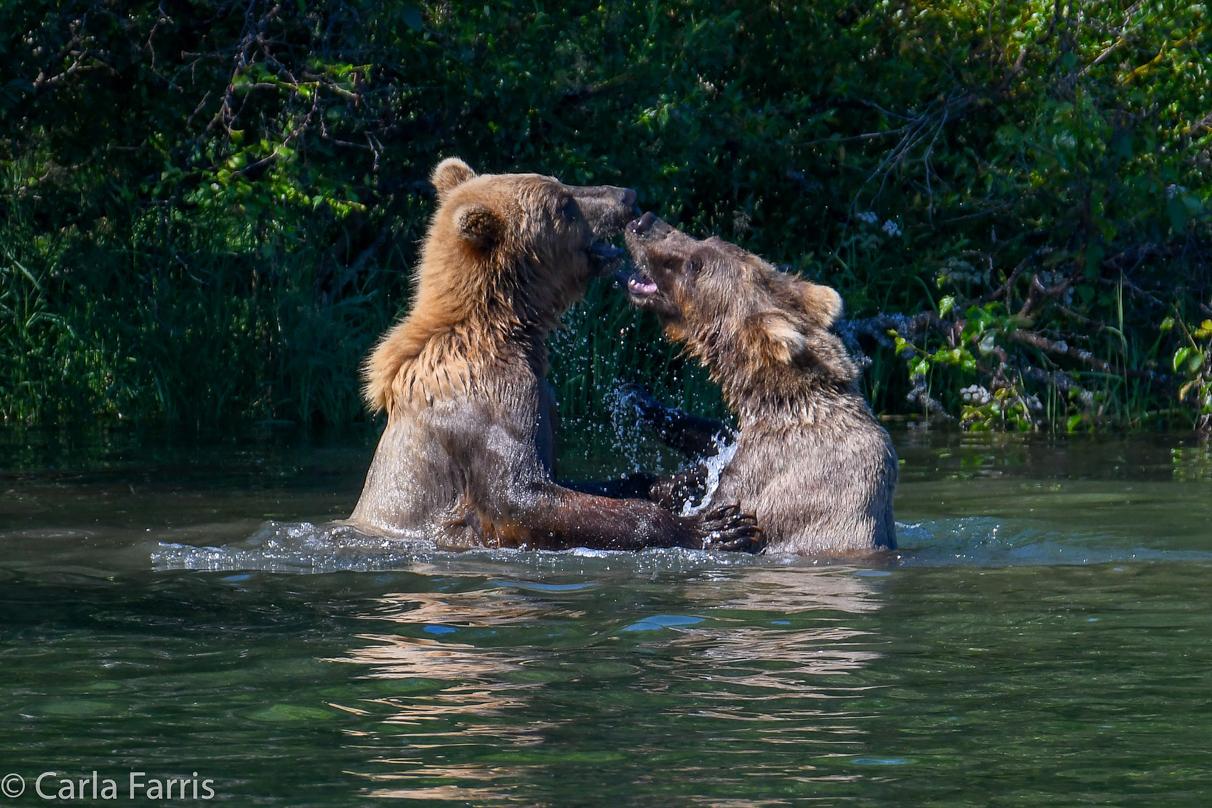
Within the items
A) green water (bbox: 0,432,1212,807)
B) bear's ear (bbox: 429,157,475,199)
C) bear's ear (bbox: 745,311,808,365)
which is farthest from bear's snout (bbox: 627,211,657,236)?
green water (bbox: 0,432,1212,807)

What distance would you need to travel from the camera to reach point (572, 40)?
36.5ft

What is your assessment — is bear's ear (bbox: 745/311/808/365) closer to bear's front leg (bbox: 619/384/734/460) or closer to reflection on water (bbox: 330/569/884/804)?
bear's front leg (bbox: 619/384/734/460)

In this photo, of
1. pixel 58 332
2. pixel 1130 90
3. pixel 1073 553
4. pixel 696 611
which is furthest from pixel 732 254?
pixel 58 332

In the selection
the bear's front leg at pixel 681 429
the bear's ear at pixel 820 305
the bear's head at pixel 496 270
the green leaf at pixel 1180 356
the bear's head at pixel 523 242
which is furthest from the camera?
the green leaf at pixel 1180 356

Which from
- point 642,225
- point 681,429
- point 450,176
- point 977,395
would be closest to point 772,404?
point 681,429

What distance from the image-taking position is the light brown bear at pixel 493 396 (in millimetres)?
6133

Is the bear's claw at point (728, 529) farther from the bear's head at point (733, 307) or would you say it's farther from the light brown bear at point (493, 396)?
the bear's head at point (733, 307)

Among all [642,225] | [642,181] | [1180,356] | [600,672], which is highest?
[642,181]

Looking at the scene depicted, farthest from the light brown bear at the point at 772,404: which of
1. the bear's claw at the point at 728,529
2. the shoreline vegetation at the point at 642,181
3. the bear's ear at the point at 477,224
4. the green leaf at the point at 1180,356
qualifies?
the green leaf at the point at 1180,356

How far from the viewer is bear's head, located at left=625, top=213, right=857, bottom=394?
6727 mm

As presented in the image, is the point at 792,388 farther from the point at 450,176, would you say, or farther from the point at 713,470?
the point at 450,176

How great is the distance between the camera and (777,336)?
21.6ft

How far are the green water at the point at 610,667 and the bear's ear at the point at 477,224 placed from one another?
1321 millimetres

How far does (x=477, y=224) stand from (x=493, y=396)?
2.49 feet
